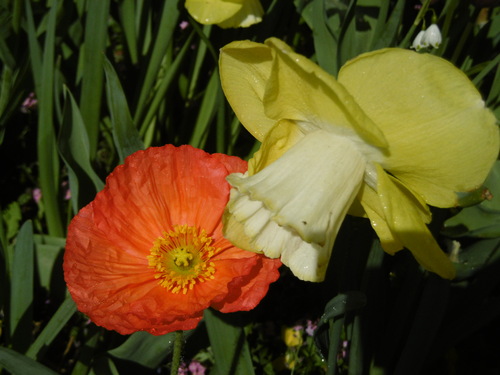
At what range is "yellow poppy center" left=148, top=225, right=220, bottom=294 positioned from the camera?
1116 millimetres

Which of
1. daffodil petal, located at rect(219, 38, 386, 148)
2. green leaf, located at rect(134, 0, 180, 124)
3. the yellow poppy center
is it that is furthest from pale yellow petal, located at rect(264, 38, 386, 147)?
green leaf, located at rect(134, 0, 180, 124)

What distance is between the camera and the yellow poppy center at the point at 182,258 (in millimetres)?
1116

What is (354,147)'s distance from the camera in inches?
27.7

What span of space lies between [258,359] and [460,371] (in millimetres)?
585

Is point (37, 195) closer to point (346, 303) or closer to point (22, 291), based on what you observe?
point (22, 291)

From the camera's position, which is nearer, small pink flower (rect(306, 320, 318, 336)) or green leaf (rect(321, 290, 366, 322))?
green leaf (rect(321, 290, 366, 322))

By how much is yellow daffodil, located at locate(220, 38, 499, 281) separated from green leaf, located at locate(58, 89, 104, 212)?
69 centimetres

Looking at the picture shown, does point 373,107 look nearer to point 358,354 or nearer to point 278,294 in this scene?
point 358,354

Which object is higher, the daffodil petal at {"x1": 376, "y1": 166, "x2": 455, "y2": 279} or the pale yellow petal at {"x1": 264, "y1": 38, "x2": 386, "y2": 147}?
the pale yellow petal at {"x1": 264, "y1": 38, "x2": 386, "y2": 147}

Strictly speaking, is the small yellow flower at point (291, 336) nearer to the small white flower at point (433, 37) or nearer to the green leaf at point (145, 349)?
the green leaf at point (145, 349)

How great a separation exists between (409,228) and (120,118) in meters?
0.77

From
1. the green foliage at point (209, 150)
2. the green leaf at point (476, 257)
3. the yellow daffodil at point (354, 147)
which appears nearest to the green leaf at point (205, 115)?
the green foliage at point (209, 150)

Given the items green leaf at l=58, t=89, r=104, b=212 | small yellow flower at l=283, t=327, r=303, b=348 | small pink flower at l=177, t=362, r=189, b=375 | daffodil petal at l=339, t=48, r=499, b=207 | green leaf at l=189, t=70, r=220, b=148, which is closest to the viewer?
daffodil petal at l=339, t=48, r=499, b=207

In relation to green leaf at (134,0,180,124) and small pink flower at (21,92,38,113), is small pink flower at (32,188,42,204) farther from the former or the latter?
green leaf at (134,0,180,124)
